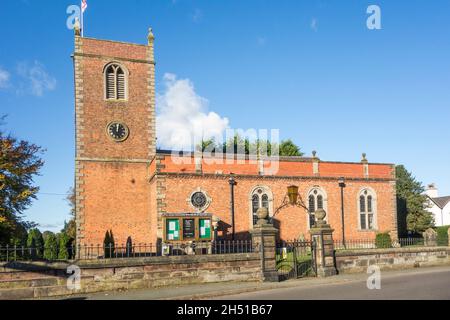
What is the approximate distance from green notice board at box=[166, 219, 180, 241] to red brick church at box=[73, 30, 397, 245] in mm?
3702

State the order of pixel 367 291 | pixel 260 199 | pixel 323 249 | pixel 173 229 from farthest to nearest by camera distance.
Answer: pixel 260 199 → pixel 173 229 → pixel 323 249 → pixel 367 291

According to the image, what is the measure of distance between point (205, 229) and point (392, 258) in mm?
9207

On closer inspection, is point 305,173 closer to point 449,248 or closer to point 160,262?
point 449,248

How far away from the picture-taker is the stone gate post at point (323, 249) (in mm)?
A: 18781

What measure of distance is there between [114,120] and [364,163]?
1721cm

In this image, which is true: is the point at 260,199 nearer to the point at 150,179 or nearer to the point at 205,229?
the point at 205,229

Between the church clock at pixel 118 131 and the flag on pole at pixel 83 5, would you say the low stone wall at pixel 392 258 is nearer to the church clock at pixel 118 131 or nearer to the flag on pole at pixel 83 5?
the church clock at pixel 118 131

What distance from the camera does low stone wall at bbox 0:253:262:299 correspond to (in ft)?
44.8

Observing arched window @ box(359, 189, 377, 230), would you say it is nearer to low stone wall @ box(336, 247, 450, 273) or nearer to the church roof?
low stone wall @ box(336, 247, 450, 273)

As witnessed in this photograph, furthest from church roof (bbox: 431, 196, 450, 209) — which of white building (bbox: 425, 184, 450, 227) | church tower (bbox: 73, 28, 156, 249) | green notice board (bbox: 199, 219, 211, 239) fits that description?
green notice board (bbox: 199, 219, 211, 239)

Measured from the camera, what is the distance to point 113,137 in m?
30.5

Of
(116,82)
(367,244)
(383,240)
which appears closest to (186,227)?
(116,82)

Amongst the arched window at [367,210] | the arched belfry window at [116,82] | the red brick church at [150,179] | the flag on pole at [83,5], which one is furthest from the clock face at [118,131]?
the arched window at [367,210]
